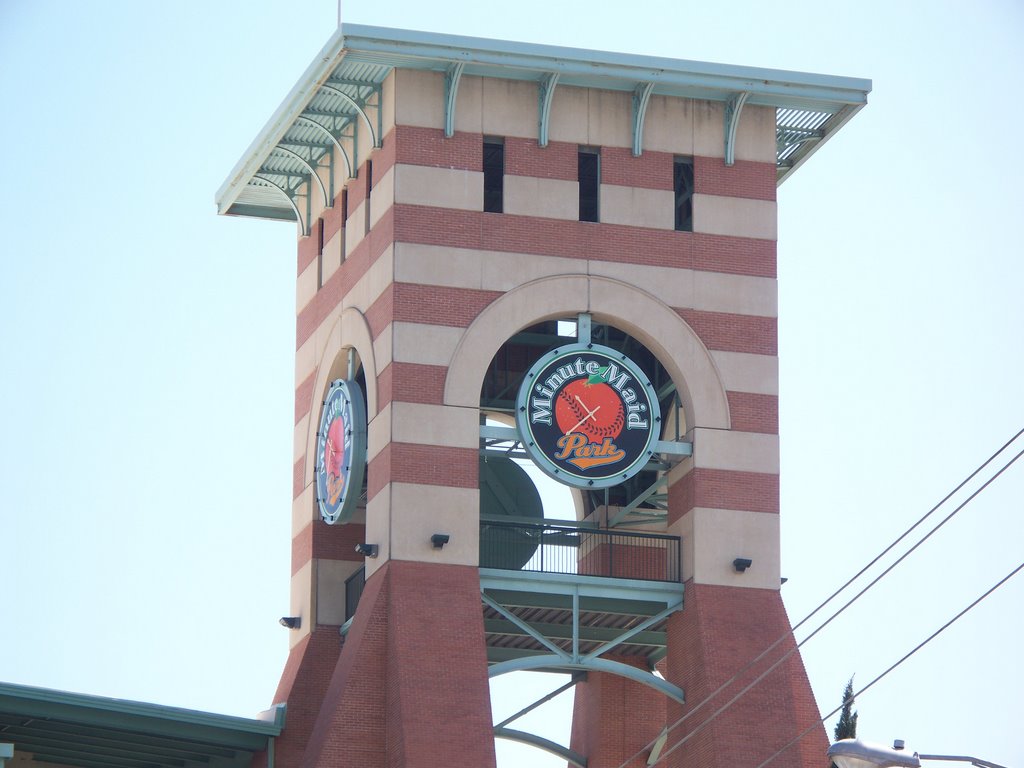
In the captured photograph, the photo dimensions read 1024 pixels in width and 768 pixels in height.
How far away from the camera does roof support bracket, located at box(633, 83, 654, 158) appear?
5219cm

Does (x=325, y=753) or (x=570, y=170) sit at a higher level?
(x=570, y=170)

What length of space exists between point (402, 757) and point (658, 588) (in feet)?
21.7

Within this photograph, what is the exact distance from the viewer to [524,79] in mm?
51938

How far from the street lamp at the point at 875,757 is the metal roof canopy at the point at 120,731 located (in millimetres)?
18723

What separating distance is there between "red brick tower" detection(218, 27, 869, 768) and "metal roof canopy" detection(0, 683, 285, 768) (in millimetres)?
1124

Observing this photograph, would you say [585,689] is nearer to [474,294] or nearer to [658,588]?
[658,588]

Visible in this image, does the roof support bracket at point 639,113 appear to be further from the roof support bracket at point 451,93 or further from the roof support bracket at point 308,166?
the roof support bracket at point 308,166

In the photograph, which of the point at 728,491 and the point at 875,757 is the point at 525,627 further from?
the point at 875,757

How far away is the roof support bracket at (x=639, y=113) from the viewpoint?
2055 inches

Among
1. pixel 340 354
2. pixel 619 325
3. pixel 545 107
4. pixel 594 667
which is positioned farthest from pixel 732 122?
pixel 594 667

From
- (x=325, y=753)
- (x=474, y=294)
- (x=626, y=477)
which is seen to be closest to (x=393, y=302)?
(x=474, y=294)

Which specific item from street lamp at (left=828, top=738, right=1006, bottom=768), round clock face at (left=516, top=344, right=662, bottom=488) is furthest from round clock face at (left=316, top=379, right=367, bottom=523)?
street lamp at (left=828, top=738, right=1006, bottom=768)

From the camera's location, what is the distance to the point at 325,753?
159ft

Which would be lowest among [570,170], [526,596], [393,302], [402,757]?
[402,757]
